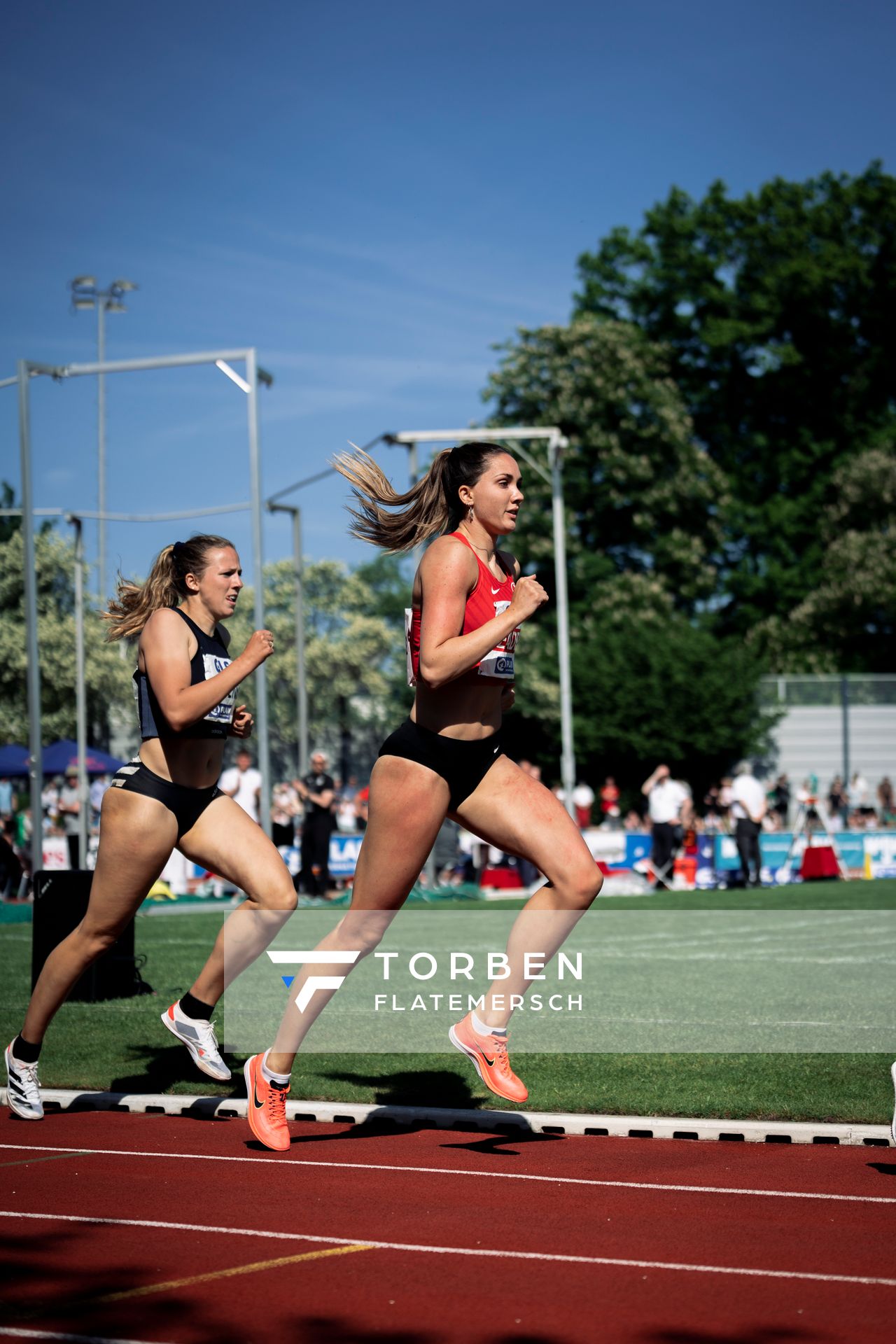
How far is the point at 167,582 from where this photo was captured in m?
6.88

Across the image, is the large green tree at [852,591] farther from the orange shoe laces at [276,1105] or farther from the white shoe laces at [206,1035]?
the orange shoe laces at [276,1105]

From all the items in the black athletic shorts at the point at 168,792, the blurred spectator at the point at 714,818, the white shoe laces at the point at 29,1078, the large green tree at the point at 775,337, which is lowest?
the blurred spectator at the point at 714,818

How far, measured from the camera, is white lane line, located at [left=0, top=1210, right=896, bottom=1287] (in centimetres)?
415

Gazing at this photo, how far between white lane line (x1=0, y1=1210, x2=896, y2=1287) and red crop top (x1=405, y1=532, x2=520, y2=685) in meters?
2.05

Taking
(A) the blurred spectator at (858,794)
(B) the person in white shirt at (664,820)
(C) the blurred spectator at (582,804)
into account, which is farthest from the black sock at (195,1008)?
(A) the blurred spectator at (858,794)

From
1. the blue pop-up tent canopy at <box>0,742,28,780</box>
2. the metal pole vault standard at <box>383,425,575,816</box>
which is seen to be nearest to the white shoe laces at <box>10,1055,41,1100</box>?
the metal pole vault standard at <box>383,425,575,816</box>

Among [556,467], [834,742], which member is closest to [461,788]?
[556,467]

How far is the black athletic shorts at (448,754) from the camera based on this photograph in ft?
19.2

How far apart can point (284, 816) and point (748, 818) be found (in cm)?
751

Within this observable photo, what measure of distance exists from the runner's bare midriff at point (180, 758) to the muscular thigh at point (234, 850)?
0.16 m

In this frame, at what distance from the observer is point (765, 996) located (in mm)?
10719

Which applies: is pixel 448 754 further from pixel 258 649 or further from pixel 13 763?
pixel 13 763

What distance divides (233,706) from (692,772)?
1486 inches

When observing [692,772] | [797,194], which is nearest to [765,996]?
[692,772]
